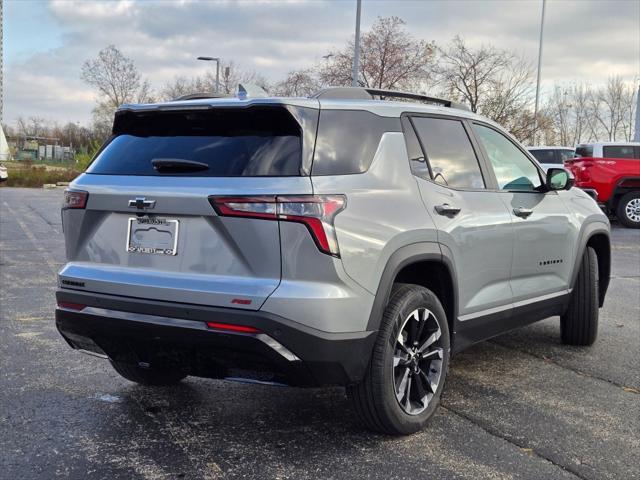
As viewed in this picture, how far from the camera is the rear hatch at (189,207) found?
3074mm

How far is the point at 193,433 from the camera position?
361 cm

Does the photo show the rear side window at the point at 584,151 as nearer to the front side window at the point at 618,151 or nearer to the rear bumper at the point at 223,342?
the front side window at the point at 618,151

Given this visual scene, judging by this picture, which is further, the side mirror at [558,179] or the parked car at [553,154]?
the parked car at [553,154]

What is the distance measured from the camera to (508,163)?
185 inches

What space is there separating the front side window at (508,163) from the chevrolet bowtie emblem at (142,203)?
87.5 inches

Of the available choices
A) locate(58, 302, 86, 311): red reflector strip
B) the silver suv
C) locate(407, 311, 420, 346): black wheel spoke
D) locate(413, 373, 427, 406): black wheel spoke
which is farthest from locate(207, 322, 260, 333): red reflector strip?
locate(413, 373, 427, 406): black wheel spoke

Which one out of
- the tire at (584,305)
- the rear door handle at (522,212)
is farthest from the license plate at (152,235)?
the tire at (584,305)

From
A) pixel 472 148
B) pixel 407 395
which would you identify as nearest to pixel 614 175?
pixel 472 148

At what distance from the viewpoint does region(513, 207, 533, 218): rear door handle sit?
450 cm

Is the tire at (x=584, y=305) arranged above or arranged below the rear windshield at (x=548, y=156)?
below

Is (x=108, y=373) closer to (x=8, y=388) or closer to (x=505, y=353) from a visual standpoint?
(x=8, y=388)

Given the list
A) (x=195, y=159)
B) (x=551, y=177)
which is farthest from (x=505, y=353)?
(x=195, y=159)

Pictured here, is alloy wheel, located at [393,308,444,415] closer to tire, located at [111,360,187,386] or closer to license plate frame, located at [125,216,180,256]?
license plate frame, located at [125,216,180,256]

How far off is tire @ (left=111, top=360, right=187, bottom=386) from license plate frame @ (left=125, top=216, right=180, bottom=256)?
1.11m
